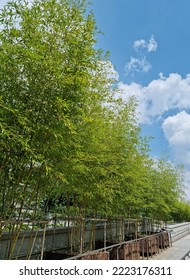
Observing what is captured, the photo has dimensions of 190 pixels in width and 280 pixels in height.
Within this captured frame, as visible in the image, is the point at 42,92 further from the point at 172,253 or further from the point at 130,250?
the point at 172,253

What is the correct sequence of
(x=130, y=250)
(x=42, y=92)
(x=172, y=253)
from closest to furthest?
(x=42, y=92) < (x=130, y=250) < (x=172, y=253)

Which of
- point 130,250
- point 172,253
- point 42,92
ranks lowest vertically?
point 172,253

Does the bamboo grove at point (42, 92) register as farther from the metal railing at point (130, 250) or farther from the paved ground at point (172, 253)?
the paved ground at point (172, 253)

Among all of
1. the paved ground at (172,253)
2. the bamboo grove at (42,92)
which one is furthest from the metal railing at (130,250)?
the bamboo grove at (42,92)

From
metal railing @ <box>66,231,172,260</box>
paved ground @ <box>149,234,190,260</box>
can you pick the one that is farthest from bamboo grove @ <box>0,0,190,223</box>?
paved ground @ <box>149,234,190,260</box>

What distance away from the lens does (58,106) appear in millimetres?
2910

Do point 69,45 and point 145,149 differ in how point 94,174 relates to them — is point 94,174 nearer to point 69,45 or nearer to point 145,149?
point 69,45

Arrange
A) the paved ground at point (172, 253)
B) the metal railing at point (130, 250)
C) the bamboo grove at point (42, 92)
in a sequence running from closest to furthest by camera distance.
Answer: the bamboo grove at point (42, 92) → the metal railing at point (130, 250) → the paved ground at point (172, 253)

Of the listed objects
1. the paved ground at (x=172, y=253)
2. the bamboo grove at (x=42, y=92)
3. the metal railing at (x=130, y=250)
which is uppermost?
the bamboo grove at (x=42, y=92)

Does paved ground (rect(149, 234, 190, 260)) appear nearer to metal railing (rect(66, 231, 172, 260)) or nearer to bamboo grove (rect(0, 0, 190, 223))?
metal railing (rect(66, 231, 172, 260))

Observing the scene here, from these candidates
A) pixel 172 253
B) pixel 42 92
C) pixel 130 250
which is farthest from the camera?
pixel 172 253

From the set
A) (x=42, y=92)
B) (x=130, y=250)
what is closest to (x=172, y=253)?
(x=130, y=250)

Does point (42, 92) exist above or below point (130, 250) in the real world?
above

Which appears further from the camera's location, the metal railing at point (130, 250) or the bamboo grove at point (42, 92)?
the metal railing at point (130, 250)
